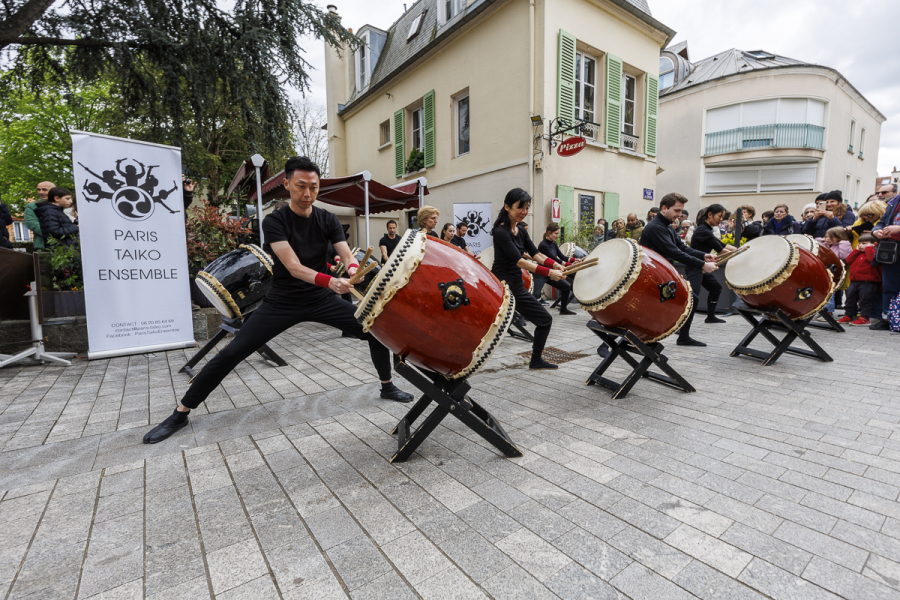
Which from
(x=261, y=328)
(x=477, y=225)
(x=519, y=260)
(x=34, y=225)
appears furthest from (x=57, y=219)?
(x=477, y=225)

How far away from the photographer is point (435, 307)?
216cm

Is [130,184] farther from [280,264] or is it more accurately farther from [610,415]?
[610,415]

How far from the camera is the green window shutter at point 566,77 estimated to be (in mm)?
9914

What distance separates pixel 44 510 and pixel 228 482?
0.79 metres

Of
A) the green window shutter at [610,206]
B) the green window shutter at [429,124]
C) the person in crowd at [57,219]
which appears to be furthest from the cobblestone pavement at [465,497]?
the green window shutter at [429,124]

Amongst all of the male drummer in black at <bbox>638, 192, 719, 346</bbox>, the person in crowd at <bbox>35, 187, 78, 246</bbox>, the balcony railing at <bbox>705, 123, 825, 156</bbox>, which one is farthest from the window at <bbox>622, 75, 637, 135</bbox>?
the person in crowd at <bbox>35, 187, 78, 246</bbox>

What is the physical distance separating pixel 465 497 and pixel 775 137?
22.6 m

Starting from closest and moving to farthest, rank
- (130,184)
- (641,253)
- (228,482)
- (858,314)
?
1. (228,482)
2. (641,253)
3. (130,184)
4. (858,314)

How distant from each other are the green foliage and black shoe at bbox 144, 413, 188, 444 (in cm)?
423

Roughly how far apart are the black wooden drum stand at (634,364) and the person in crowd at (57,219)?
6.52 meters

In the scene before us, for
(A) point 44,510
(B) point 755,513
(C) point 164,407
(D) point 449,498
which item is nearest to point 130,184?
(C) point 164,407

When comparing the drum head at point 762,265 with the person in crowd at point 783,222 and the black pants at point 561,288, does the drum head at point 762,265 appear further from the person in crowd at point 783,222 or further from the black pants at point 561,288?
the person in crowd at point 783,222

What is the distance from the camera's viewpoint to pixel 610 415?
319cm

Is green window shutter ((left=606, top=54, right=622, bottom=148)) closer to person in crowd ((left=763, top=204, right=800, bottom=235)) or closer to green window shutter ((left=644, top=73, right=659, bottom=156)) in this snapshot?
green window shutter ((left=644, top=73, right=659, bottom=156))
